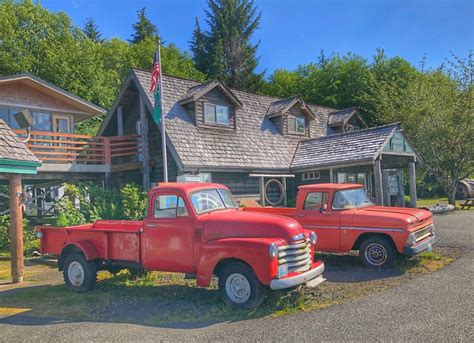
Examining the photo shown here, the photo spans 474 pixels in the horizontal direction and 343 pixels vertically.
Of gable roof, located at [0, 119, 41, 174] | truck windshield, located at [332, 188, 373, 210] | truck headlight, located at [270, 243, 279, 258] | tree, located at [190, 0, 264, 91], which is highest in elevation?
tree, located at [190, 0, 264, 91]

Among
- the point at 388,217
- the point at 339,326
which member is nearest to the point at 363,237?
the point at 388,217

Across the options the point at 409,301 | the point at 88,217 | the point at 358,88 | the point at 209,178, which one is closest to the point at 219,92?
the point at 209,178

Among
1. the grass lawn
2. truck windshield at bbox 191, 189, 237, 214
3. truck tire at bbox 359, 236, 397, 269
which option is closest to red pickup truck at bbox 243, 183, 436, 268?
truck tire at bbox 359, 236, 397, 269

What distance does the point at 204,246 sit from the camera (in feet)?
22.4

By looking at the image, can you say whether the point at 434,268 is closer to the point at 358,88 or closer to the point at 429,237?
the point at 429,237

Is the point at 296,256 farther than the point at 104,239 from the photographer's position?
No

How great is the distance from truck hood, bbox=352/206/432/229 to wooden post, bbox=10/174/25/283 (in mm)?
7498

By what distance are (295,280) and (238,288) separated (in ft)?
2.94

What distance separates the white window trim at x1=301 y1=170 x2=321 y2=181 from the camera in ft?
68.3

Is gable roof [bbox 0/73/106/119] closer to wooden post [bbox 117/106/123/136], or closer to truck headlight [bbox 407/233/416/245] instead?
wooden post [bbox 117/106/123/136]

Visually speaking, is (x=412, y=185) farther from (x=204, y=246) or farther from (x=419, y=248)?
(x=204, y=246)

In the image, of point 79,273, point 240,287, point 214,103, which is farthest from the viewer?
point 214,103

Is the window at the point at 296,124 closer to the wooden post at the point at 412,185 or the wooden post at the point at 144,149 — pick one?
the wooden post at the point at 412,185

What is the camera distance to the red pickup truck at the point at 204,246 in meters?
6.34
